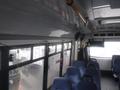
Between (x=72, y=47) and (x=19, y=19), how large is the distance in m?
4.24

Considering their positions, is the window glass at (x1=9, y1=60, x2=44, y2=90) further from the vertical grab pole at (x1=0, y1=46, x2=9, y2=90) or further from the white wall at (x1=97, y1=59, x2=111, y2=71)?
the white wall at (x1=97, y1=59, x2=111, y2=71)

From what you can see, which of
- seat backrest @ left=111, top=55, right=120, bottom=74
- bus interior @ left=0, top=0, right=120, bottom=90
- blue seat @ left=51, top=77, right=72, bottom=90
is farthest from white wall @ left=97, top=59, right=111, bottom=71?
blue seat @ left=51, top=77, right=72, bottom=90

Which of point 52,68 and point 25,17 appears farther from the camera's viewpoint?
point 52,68

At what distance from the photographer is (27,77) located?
9.25ft

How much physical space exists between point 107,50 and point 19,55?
6.20 m

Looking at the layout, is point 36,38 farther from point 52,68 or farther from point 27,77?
point 52,68

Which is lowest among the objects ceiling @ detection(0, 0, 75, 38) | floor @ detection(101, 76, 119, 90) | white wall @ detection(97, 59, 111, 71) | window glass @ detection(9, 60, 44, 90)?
floor @ detection(101, 76, 119, 90)

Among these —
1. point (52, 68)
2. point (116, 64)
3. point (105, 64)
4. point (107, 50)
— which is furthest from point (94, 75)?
point (107, 50)

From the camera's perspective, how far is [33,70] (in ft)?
9.96

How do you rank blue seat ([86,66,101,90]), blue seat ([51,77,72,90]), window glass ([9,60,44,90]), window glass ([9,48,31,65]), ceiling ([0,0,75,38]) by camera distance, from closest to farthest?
ceiling ([0,0,75,38]) < window glass ([9,48,31,65]) < window glass ([9,60,44,90]) < blue seat ([51,77,72,90]) < blue seat ([86,66,101,90])

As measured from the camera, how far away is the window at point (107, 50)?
7566 millimetres

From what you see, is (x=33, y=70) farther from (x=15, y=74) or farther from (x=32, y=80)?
(x=15, y=74)

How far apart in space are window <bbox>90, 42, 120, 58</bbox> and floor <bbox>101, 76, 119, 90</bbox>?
4.16ft

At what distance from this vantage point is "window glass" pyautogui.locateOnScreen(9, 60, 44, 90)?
227 centimetres
